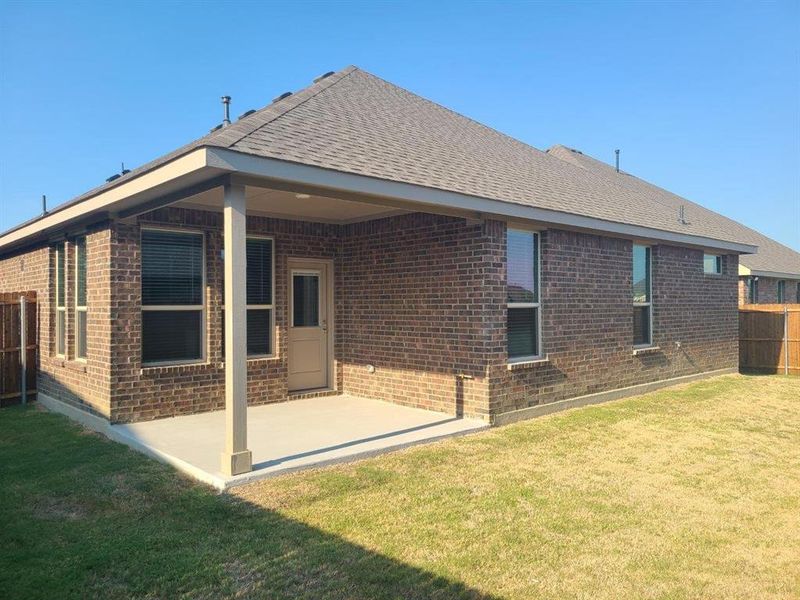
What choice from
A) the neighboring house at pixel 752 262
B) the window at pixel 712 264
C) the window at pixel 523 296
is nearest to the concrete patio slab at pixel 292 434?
the window at pixel 523 296

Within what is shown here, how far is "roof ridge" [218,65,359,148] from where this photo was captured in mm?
5934

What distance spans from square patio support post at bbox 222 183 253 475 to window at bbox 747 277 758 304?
62.2ft

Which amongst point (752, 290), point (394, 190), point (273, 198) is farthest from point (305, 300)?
point (752, 290)

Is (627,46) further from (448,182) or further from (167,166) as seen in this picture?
(167,166)

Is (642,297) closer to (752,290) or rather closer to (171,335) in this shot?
(171,335)

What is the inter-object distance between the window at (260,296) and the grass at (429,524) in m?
2.61

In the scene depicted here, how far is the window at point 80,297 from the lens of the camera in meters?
8.62

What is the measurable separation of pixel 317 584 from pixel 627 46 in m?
13.3

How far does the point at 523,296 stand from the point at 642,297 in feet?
12.0

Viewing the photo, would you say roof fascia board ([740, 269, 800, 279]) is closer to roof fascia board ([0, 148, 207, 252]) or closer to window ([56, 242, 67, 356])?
roof fascia board ([0, 148, 207, 252])

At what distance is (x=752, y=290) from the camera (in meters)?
19.5

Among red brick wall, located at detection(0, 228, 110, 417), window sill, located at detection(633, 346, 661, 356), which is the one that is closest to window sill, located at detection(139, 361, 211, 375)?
red brick wall, located at detection(0, 228, 110, 417)

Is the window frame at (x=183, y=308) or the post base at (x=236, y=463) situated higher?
the window frame at (x=183, y=308)

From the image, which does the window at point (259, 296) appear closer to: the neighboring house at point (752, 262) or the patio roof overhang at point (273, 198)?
the patio roof overhang at point (273, 198)
